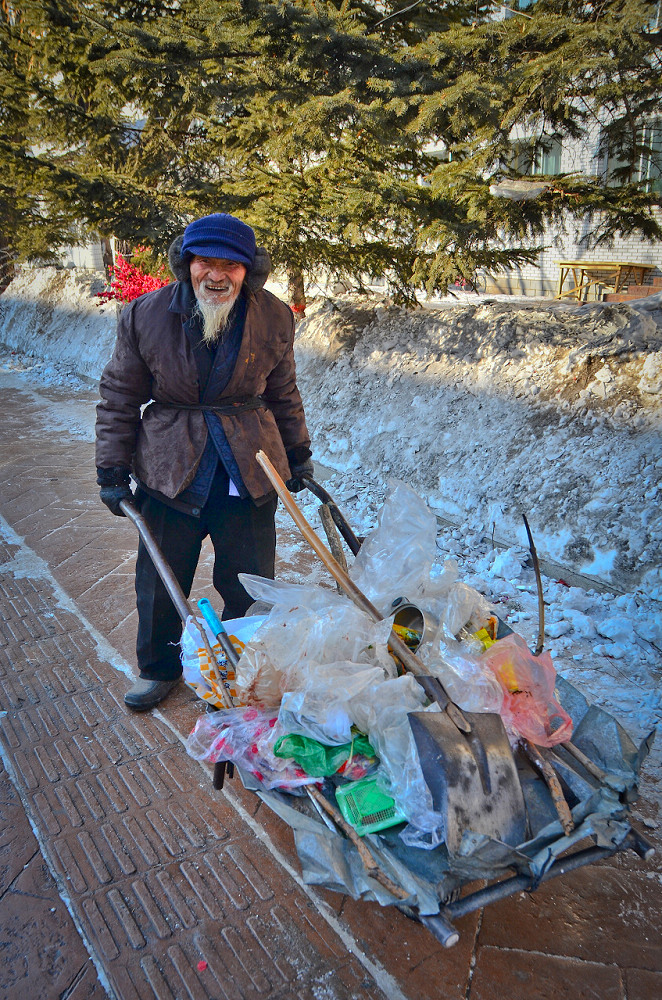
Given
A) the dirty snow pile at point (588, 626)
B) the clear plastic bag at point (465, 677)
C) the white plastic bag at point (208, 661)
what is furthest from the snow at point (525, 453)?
the white plastic bag at point (208, 661)

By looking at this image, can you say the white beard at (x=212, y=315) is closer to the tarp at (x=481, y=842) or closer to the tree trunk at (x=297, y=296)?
the tarp at (x=481, y=842)

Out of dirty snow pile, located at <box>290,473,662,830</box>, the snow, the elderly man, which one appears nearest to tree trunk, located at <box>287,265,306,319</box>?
the snow

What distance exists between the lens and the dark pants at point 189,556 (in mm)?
3014

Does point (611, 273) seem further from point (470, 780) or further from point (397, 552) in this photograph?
point (470, 780)

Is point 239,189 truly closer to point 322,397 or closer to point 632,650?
point 322,397

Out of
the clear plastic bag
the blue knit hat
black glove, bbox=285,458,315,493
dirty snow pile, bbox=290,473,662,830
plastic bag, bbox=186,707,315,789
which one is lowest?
dirty snow pile, bbox=290,473,662,830

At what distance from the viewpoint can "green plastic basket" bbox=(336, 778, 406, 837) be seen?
Answer: 5.82 ft

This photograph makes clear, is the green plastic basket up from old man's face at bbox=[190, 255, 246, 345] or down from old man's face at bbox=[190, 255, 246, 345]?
down

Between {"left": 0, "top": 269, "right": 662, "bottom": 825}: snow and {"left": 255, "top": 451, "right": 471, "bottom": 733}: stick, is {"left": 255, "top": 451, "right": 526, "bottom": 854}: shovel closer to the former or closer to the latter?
{"left": 255, "top": 451, "right": 471, "bottom": 733}: stick

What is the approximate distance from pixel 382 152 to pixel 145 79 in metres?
2.34

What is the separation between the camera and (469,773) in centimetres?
172

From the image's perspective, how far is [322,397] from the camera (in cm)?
709

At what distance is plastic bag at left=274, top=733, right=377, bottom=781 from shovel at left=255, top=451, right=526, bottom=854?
0.78 ft

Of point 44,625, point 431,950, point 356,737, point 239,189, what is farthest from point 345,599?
point 239,189
